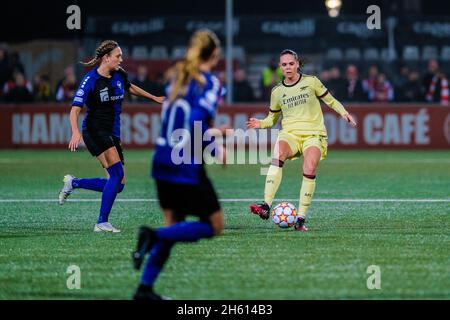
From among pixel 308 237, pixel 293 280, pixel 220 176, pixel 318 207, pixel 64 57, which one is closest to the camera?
pixel 293 280

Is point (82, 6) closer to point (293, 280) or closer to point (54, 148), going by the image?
point (54, 148)

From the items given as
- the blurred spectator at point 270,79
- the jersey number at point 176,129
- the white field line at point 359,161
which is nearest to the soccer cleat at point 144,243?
the jersey number at point 176,129

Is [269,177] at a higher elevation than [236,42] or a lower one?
lower

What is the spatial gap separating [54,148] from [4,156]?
236cm

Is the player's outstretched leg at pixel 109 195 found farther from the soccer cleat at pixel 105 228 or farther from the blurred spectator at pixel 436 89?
the blurred spectator at pixel 436 89

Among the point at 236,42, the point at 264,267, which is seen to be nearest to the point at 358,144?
the point at 236,42

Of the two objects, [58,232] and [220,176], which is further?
[220,176]

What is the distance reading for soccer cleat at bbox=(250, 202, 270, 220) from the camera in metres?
12.6

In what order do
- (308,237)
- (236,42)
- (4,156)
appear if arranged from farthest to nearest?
(236,42), (4,156), (308,237)

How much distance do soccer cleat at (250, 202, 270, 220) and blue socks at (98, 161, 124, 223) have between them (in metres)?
1.55

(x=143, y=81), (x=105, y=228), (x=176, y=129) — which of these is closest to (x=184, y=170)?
(x=176, y=129)

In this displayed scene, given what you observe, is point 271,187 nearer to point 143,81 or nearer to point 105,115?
point 105,115

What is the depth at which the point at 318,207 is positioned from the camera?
1506 cm

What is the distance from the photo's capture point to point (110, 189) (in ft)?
40.1
